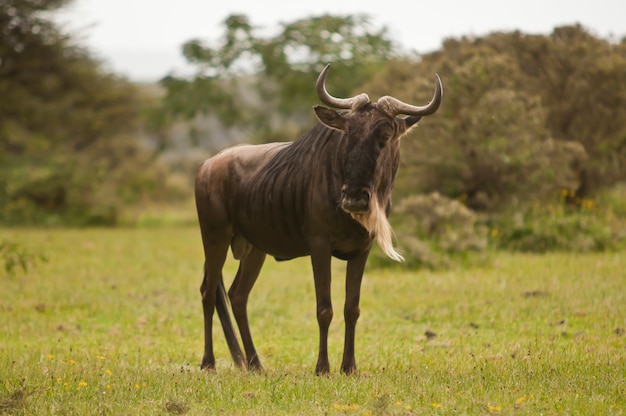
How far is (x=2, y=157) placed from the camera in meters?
30.7

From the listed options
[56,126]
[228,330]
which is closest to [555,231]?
[228,330]

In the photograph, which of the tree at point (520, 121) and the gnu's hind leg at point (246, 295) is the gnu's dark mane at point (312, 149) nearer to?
the gnu's hind leg at point (246, 295)

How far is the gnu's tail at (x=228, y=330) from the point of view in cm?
811

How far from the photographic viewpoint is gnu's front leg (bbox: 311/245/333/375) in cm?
709

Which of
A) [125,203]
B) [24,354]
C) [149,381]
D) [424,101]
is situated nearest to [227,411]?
[149,381]

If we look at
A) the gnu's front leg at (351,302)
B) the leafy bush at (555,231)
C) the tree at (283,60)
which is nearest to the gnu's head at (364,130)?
the gnu's front leg at (351,302)

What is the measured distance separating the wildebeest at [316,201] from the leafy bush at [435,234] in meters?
6.72

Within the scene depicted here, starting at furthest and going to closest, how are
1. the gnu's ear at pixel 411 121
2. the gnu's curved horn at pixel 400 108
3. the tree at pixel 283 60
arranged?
the tree at pixel 283 60 < the gnu's ear at pixel 411 121 < the gnu's curved horn at pixel 400 108

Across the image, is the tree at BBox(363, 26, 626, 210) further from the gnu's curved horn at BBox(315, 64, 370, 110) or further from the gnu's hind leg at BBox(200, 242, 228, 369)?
the gnu's curved horn at BBox(315, 64, 370, 110)

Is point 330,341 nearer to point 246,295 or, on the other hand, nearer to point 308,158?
point 246,295

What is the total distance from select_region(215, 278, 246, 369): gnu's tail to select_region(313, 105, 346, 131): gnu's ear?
240cm

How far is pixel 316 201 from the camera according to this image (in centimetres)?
712

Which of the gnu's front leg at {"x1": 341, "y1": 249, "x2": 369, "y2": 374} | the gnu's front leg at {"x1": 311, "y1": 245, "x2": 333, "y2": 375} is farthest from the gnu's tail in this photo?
the gnu's front leg at {"x1": 341, "y1": 249, "x2": 369, "y2": 374}

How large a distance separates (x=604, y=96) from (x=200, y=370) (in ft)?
46.1
